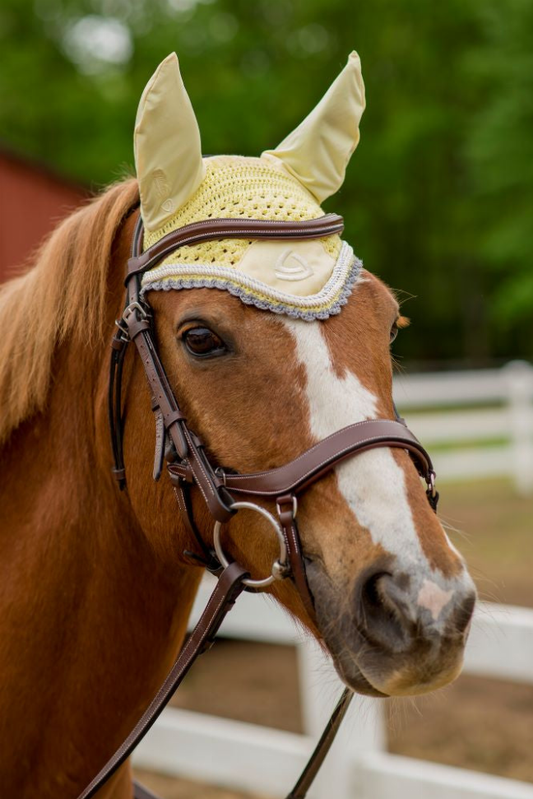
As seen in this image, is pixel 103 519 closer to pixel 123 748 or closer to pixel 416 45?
pixel 123 748

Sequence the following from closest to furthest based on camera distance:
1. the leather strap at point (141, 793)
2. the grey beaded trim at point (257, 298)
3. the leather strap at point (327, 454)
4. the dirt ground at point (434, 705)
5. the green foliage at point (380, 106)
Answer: the leather strap at point (327, 454), the grey beaded trim at point (257, 298), the leather strap at point (141, 793), the dirt ground at point (434, 705), the green foliage at point (380, 106)

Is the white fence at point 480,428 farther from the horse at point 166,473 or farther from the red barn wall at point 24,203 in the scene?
the horse at point 166,473

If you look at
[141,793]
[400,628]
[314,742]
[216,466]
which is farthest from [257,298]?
[314,742]

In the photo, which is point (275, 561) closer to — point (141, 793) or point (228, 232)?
point (228, 232)

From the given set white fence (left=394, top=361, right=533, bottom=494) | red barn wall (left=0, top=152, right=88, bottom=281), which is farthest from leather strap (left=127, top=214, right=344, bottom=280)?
white fence (left=394, top=361, right=533, bottom=494)

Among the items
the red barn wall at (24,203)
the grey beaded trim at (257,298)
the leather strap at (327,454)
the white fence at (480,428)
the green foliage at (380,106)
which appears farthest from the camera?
the green foliage at (380,106)

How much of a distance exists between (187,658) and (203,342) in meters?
0.76

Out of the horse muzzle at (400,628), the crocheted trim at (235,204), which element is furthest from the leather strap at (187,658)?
the crocheted trim at (235,204)

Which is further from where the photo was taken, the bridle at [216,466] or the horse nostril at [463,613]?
the bridle at [216,466]

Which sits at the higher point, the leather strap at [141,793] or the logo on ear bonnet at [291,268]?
the logo on ear bonnet at [291,268]

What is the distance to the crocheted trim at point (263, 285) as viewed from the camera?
75.7 inches

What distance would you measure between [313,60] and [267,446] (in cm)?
3154

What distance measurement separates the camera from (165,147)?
2.05 m

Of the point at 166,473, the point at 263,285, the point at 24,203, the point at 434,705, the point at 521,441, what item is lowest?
the point at 521,441
